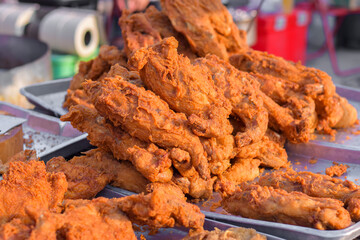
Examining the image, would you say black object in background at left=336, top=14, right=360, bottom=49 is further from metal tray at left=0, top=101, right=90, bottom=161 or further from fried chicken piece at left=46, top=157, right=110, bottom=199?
fried chicken piece at left=46, top=157, right=110, bottom=199

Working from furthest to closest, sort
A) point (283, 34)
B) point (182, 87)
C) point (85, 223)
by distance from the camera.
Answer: point (283, 34)
point (182, 87)
point (85, 223)

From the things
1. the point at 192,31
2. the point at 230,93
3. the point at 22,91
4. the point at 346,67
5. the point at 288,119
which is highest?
the point at 192,31

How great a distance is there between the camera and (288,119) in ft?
7.41

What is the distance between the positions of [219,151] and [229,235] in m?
0.49

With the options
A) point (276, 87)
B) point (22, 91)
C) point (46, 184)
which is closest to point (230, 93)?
point (276, 87)

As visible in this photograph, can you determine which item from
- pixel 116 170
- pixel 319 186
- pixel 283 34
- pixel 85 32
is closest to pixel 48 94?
pixel 116 170

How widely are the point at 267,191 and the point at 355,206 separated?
0.34 metres

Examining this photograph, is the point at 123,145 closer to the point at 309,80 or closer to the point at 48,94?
the point at 309,80

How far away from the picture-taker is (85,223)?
4.45ft

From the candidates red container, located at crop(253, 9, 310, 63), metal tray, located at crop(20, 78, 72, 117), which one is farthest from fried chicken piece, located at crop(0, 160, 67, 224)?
red container, located at crop(253, 9, 310, 63)

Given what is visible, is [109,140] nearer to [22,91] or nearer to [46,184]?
[46,184]

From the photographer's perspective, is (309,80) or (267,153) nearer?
(267,153)

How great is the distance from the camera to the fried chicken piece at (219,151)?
6.10 ft

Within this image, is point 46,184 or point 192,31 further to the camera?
point 192,31
